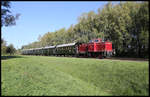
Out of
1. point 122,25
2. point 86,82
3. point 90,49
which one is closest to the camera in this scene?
point 86,82

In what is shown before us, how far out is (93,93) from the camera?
1001 cm

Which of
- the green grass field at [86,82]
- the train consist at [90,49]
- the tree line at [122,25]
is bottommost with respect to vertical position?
the green grass field at [86,82]

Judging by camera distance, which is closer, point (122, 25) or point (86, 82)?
point (86, 82)

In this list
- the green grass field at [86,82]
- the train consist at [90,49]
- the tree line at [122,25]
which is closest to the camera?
the green grass field at [86,82]

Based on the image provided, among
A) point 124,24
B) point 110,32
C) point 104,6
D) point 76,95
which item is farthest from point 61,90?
point 104,6

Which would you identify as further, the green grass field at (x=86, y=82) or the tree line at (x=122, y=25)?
the tree line at (x=122, y=25)

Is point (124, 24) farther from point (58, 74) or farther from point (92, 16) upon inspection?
point (58, 74)

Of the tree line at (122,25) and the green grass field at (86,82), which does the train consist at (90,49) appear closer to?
the tree line at (122,25)

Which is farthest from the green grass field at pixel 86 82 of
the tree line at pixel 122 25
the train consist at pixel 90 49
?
the tree line at pixel 122 25

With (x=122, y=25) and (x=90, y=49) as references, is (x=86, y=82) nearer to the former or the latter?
(x=90, y=49)

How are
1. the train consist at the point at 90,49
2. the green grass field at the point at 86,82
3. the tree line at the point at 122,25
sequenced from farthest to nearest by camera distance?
1. the tree line at the point at 122,25
2. the train consist at the point at 90,49
3. the green grass field at the point at 86,82

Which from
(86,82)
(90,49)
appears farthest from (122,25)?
(86,82)

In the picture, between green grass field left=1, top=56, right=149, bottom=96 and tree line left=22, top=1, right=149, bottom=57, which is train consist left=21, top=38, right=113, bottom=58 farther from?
green grass field left=1, top=56, right=149, bottom=96

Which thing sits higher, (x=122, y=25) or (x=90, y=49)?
(x=122, y=25)
